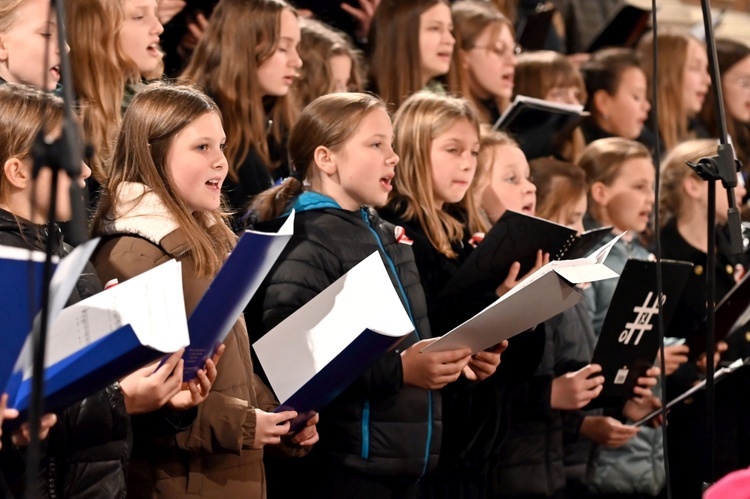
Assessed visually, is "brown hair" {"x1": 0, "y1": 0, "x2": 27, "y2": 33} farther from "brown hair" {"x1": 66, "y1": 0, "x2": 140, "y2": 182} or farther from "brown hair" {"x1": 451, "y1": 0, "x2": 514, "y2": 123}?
"brown hair" {"x1": 451, "y1": 0, "x2": 514, "y2": 123}

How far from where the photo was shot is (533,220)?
330cm

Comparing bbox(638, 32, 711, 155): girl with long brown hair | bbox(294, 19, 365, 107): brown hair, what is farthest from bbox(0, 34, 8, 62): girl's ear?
bbox(638, 32, 711, 155): girl with long brown hair

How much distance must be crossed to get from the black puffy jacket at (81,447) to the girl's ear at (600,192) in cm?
276

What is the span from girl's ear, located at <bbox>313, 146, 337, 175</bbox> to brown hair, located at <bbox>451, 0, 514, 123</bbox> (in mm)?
1685

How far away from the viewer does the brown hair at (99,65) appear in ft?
11.0

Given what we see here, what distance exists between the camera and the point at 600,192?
4770 mm

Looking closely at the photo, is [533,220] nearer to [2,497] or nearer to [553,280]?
[553,280]

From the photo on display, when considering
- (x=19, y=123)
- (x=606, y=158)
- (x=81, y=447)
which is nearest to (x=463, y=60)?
(x=606, y=158)

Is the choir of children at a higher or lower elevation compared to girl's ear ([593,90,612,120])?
lower

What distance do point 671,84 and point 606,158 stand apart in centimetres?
153

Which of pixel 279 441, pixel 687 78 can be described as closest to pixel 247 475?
pixel 279 441

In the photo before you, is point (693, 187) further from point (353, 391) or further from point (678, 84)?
point (353, 391)

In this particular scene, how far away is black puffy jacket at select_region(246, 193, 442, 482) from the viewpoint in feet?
10.4

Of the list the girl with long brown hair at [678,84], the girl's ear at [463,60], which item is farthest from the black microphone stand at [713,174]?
the girl with long brown hair at [678,84]
